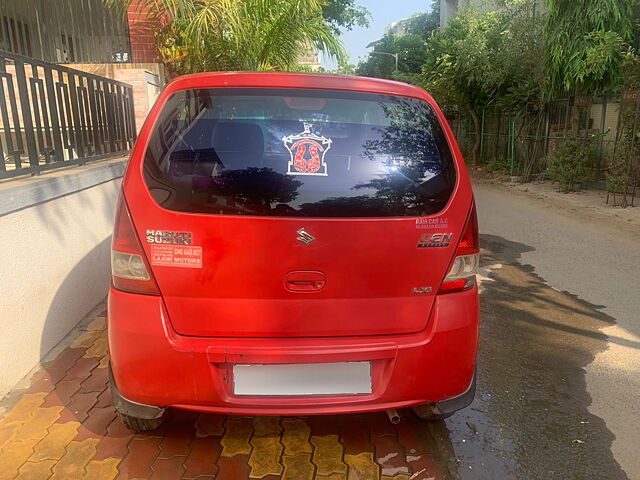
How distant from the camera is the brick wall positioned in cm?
857

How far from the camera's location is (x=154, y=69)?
8102 millimetres

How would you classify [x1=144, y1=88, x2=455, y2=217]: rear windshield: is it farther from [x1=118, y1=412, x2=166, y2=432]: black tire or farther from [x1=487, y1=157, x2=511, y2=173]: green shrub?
[x1=487, y1=157, x2=511, y2=173]: green shrub

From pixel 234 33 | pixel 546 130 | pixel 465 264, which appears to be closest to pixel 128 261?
pixel 465 264

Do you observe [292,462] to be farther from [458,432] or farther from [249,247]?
[249,247]

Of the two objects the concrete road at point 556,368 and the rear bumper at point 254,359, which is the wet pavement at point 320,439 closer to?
the concrete road at point 556,368

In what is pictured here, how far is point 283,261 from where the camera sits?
214 centimetres

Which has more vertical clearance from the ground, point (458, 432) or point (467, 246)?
point (467, 246)

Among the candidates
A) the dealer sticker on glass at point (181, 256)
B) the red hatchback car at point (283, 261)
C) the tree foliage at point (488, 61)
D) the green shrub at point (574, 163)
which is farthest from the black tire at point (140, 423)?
the tree foliage at point (488, 61)

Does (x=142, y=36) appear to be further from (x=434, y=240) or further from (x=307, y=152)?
(x=434, y=240)

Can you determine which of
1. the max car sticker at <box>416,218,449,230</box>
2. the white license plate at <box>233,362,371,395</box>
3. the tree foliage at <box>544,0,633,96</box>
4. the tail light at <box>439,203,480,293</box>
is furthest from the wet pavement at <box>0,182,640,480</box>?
the tree foliage at <box>544,0,633,96</box>

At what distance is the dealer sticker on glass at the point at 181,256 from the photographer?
Answer: 6.94 feet

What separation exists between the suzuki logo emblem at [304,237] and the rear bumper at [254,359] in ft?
1.35

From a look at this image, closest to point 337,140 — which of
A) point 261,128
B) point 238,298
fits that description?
point 261,128

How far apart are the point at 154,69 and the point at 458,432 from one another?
7239 millimetres
